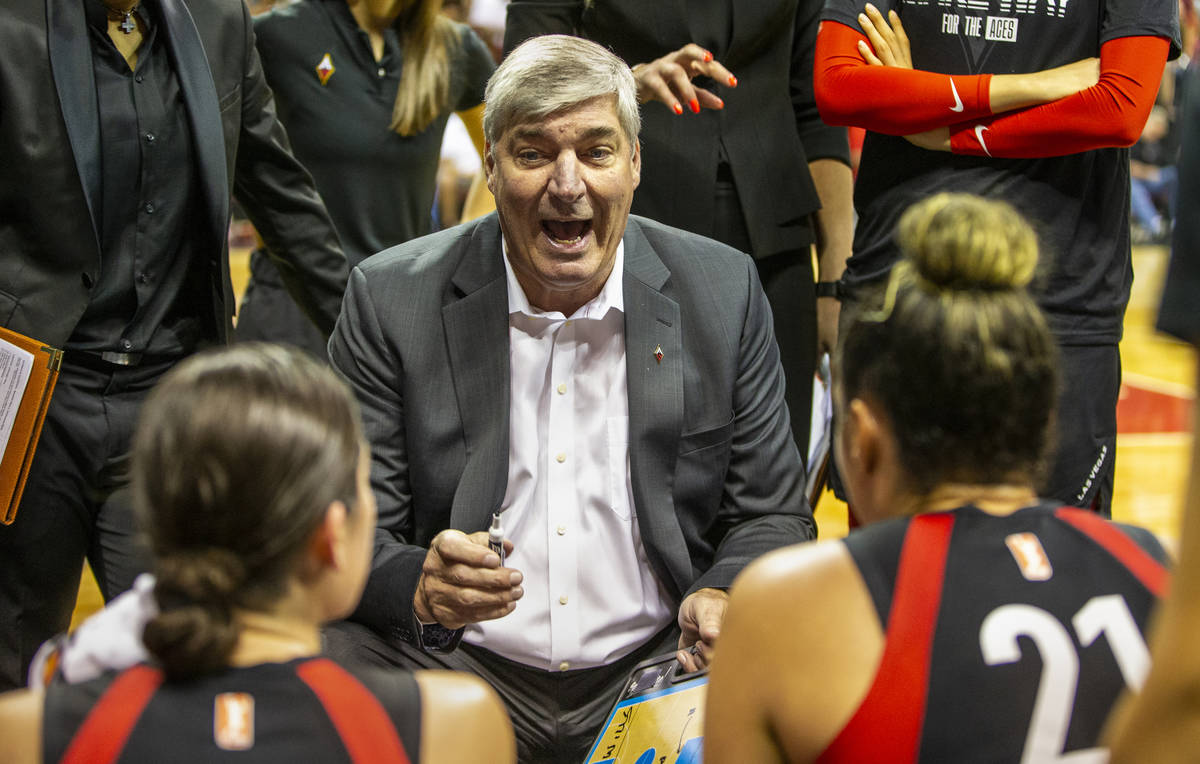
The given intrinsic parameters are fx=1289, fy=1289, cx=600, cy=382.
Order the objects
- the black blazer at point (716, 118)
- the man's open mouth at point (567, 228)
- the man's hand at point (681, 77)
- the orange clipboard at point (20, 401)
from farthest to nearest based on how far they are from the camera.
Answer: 1. the black blazer at point (716, 118)
2. the man's hand at point (681, 77)
3. the man's open mouth at point (567, 228)
4. the orange clipboard at point (20, 401)

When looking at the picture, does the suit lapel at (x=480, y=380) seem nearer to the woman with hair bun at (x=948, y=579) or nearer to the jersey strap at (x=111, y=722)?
the woman with hair bun at (x=948, y=579)

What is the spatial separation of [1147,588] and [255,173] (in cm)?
183

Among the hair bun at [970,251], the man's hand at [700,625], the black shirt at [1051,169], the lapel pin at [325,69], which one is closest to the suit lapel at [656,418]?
the man's hand at [700,625]

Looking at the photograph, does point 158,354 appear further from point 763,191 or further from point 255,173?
point 763,191

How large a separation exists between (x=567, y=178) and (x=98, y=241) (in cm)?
75

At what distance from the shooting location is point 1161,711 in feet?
2.43

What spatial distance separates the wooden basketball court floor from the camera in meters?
4.08

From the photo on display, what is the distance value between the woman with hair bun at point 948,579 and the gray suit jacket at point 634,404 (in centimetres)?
74

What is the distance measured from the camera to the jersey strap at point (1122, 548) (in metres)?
1.17

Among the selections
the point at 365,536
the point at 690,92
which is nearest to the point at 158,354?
the point at 690,92

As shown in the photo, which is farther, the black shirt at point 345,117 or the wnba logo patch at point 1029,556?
the black shirt at point 345,117

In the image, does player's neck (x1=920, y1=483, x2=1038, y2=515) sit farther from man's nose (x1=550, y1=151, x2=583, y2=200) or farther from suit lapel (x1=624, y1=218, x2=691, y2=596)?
man's nose (x1=550, y1=151, x2=583, y2=200)

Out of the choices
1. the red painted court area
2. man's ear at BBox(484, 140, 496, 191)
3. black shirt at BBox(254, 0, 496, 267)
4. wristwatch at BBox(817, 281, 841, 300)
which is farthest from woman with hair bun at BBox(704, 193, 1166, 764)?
the red painted court area

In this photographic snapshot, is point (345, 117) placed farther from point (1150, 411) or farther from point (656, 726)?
point (1150, 411)
